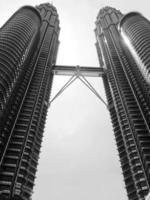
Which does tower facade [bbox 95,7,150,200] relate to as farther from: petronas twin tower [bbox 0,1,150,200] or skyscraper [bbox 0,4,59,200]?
skyscraper [bbox 0,4,59,200]

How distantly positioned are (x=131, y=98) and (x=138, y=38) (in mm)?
20677

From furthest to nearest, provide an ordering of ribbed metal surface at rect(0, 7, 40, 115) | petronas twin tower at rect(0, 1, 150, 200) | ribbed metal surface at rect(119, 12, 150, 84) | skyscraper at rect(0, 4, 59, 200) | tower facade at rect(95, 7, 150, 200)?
ribbed metal surface at rect(119, 12, 150, 84), ribbed metal surface at rect(0, 7, 40, 115), tower facade at rect(95, 7, 150, 200), petronas twin tower at rect(0, 1, 150, 200), skyscraper at rect(0, 4, 59, 200)

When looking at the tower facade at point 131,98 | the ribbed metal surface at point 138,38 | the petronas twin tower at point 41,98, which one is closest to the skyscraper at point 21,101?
the petronas twin tower at point 41,98

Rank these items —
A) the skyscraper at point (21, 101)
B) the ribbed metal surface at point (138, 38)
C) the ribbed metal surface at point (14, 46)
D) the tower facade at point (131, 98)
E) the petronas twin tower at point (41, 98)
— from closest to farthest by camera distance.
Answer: the skyscraper at point (21, 101) → the petronas twin tower at point (41, 98) → the tower facade at point (131, 98) → the ribbed metal surface at point (14, 46) → the ribbed metal surface at point (138, 38)

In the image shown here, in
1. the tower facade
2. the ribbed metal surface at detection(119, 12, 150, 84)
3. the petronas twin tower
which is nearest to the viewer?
the petronas twin tower

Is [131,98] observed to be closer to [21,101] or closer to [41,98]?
[41,98]

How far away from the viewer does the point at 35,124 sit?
2970 inches

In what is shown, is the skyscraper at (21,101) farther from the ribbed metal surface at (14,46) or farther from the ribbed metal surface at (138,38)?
the ribbed metal surface at (138,38)

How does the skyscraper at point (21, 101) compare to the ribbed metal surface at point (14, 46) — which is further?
the ribbed metal surface at point (14, 46)

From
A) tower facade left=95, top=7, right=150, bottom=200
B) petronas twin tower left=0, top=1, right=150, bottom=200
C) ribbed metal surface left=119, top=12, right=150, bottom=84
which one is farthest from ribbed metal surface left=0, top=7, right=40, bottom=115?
ribbed metal surface left=119, top=12, right=150, bottom=84

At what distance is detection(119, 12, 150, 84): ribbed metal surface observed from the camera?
7856 cm

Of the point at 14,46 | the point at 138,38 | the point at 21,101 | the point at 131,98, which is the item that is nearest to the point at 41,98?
the point at 21,101

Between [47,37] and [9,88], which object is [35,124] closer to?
[9,88]

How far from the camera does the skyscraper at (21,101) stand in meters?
62.4
